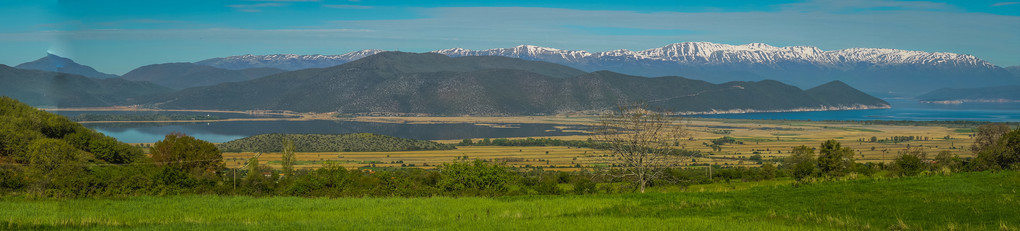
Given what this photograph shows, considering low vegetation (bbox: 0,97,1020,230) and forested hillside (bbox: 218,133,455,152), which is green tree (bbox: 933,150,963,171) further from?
forested hillside (bbox: 218,133,455,152)

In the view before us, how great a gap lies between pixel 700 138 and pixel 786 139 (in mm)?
15192

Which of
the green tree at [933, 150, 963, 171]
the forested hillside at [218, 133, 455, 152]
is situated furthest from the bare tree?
the forested hillside at [218, 133, 455, 152]

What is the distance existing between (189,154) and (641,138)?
3687 cm

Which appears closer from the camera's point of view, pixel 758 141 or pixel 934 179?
pixel 934 179

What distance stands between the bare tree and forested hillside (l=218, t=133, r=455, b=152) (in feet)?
248

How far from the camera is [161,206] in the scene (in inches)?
715

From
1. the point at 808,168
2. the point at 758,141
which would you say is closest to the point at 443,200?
the point at 808,168

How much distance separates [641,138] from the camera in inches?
1172

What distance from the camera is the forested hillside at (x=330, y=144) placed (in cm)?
10231

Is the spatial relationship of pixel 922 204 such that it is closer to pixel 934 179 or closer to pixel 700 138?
pixel 934 179

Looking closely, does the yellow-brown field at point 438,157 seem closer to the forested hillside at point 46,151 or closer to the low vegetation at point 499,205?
the forested hillside at point 46,151

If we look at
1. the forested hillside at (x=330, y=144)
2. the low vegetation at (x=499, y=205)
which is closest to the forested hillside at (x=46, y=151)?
the low vegetation at (x=499, y=205)

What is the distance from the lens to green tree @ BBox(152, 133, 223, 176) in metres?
51.6

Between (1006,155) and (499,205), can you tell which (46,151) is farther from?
(1006,155)
